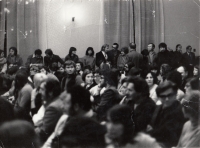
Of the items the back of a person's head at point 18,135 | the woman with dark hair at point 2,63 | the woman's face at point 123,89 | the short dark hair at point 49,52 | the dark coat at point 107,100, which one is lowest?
the back of a person's head at point 18,135

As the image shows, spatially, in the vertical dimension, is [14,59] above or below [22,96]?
above

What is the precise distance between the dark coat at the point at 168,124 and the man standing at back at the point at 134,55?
525 millimetres

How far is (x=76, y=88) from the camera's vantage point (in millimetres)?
3137

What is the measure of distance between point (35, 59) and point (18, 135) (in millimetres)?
846

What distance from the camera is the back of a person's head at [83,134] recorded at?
3.03 m

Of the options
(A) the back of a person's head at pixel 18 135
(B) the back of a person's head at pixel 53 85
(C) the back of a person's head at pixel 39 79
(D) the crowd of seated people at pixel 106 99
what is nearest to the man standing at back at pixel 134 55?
(D) the crowd of seated people at pixel 106 99

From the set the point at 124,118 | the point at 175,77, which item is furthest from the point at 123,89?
the point at 175,77

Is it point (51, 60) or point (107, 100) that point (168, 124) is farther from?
point (51, 60)

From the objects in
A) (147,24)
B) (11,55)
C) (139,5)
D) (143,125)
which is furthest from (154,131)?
(11,55)

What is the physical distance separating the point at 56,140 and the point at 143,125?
0.87 m

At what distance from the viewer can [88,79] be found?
10.8 feet

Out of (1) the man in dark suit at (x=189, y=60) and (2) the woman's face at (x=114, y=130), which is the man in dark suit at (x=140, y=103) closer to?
(2) the woman's face at (x=114, y=130)

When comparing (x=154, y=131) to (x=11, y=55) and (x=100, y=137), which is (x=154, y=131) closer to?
(x=100, y=137)

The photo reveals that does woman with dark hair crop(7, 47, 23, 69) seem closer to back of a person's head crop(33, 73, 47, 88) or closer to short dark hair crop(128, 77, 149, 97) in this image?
back of a person's head crop(33, 73, 47, 88)
